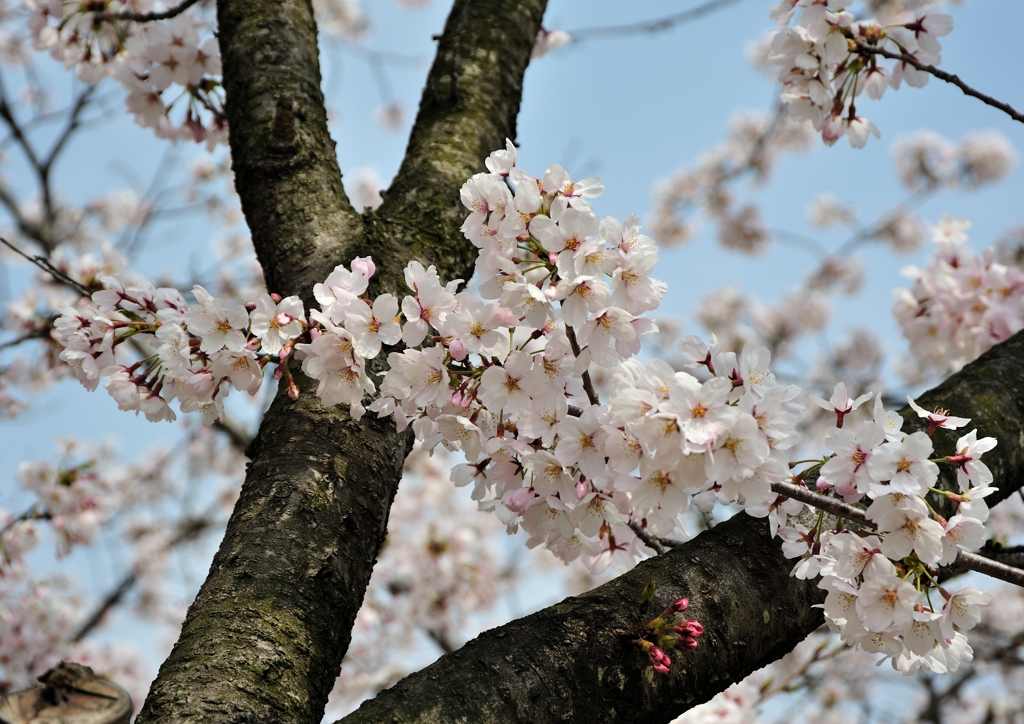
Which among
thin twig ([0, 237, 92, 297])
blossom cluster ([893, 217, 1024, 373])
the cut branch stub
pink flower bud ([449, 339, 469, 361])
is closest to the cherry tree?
pink flower bud ([449, 339, 469, 361])

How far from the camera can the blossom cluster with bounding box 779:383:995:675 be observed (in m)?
1.06

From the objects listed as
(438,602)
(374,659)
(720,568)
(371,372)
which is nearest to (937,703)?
(438,602)

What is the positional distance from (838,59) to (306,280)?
4.38 ft

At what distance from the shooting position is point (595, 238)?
→ 44.3 inches

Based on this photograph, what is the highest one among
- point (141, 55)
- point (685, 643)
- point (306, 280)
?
point (141, 55)

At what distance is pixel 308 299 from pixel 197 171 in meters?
7.81

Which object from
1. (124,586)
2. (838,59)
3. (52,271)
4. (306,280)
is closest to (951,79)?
(838,59)

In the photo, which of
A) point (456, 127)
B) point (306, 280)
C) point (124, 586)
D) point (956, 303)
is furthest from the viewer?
point (124, 586)

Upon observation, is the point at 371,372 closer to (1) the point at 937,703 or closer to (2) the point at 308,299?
(2) the point at 308,299

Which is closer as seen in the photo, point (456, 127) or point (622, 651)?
point (622, 651)

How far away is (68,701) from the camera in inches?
66.2

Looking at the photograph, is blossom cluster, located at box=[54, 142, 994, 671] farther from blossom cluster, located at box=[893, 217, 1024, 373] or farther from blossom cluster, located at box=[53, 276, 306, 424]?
blossom cluster, located at box=[893, 217, 1024, 373]

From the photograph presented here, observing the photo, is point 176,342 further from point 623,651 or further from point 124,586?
point 124,586

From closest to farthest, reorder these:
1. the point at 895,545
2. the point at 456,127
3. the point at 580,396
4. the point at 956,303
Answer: the point at 895,545 → the point at 580,396 → the point at 456,127 → the point at 956,303
